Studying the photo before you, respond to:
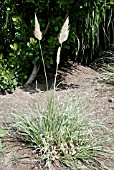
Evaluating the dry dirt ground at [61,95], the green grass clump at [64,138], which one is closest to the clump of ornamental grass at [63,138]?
the green grass clump at [64,138]

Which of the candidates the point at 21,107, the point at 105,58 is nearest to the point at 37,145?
the point at 21,107

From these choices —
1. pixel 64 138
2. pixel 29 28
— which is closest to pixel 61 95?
pixel 29 28

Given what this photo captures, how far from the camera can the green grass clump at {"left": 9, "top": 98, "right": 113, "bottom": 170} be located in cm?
334

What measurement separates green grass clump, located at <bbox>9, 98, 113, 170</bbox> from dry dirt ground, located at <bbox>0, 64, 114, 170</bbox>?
0.13 m

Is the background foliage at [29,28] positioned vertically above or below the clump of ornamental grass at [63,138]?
above

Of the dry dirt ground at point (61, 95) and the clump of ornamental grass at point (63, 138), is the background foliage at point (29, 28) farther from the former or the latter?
the clump of ornamental grass at point (63, 138)

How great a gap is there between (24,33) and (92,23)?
1074 millimetres

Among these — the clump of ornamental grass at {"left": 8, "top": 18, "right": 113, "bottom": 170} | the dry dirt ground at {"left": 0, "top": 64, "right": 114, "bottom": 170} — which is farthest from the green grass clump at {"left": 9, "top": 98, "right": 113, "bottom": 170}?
the dry dirt ground at {"left": 0, "top": 64, "right": 114, "bottom": 170}

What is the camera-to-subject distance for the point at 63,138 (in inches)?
136

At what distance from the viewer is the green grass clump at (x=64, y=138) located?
3345 millimetres

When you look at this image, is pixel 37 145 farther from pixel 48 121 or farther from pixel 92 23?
pixel 92 23

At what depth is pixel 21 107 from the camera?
14.0 feet

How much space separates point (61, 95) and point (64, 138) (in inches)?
52.0

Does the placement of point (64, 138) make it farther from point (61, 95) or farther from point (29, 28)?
point (29, 28)
